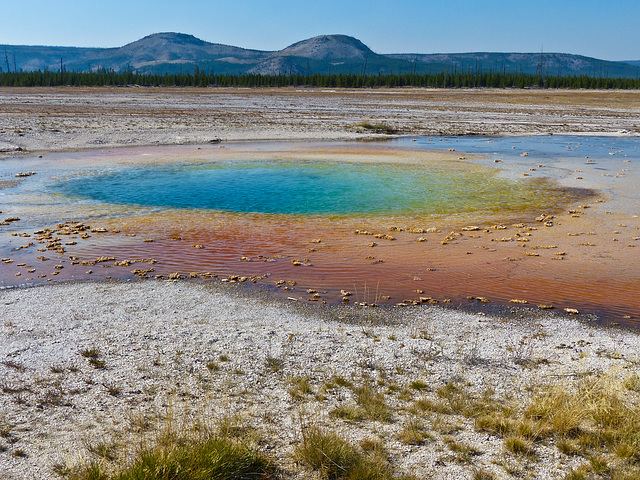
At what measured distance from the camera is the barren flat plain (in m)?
5.28

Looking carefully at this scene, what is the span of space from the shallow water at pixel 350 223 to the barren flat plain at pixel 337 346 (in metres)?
0.10

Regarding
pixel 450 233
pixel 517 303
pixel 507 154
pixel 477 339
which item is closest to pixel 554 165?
pixel 507 154

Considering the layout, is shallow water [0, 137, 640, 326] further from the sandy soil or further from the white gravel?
the sandy soil

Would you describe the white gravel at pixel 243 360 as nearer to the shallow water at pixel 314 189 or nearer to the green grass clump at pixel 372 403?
the green grass clump at pixel 372 403

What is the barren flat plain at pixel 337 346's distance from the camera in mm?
5281

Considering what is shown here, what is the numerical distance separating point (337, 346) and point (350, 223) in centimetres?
806

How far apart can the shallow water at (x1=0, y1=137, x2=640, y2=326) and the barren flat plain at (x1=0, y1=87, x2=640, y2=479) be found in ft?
0.31

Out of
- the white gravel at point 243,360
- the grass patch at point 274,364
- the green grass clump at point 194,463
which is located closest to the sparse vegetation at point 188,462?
the green grass clump at point 194,463

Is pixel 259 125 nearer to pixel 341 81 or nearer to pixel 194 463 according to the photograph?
pixel 194 463

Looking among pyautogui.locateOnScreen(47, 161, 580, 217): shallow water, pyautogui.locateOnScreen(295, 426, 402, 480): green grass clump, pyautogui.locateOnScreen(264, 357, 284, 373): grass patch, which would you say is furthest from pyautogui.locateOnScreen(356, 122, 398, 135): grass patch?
pyautogui.locateOnScreen(295, 426, 402, 480): green grass clump

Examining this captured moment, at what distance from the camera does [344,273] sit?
36.7 feet

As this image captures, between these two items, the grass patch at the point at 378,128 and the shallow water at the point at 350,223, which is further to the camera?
the grass patch at the point at 378,128

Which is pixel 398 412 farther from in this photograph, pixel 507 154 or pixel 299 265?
pixel 507 154

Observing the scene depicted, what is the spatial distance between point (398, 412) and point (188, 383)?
2499mm
